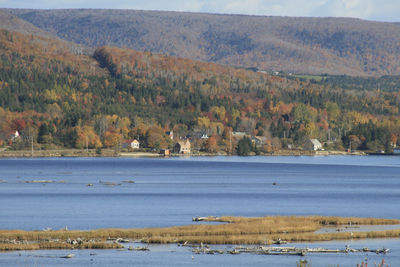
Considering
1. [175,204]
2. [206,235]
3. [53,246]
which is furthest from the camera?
[175,204]

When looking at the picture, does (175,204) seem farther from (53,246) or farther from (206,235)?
(53,246)

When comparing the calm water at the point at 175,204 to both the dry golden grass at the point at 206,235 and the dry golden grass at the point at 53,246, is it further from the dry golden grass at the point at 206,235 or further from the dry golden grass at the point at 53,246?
the dry golden grass at the point at 206,235

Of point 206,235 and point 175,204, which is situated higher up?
point 206,235

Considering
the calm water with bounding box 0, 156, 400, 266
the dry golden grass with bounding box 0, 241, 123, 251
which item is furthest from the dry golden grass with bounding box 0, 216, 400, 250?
the calm water with bounding box 0, 156, 400, 266

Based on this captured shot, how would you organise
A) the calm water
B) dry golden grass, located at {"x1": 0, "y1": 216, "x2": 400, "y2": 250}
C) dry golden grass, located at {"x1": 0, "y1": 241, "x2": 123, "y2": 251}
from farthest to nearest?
dry golden grass, located at {"x1": 0, "y1": 216, "x2": 400, "y2": 250} → dry golden grass, located at {"x1": 0, "y1": 241, "x2": 123, "y2": 251} → the calm water

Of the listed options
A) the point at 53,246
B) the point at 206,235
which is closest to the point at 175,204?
the point at 206,235

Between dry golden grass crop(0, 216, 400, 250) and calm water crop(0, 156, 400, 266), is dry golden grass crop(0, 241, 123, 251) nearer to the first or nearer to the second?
dry golden grass crop(0, 216, 400, 250)

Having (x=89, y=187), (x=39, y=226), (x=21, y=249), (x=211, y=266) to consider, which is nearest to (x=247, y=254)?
(x=211, y=266)

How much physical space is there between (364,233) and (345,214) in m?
17.7

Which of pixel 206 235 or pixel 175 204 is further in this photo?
pixel 175 204

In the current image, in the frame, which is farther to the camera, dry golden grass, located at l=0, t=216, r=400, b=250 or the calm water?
dry golden grass, located at l=0, t=216, r=400, b=250

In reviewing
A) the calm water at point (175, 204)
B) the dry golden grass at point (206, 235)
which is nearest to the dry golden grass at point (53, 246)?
the dry golden grass at point (206, 235)

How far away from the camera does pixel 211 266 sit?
39.9 metres

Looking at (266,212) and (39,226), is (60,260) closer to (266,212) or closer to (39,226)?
(39,226)
